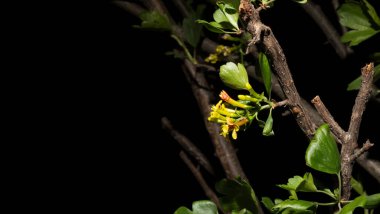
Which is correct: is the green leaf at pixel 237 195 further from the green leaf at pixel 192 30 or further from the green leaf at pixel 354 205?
the green leaf at pixel 192 30

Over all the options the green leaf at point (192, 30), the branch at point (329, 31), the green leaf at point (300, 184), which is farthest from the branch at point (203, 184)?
the green leaf at point (300, 184)

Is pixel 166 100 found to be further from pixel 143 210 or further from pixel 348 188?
pixel 348 188

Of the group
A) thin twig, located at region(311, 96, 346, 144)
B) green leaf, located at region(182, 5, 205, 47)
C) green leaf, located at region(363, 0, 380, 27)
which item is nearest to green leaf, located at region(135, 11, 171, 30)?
green leaf, located at region(182, 5, 205, 47)

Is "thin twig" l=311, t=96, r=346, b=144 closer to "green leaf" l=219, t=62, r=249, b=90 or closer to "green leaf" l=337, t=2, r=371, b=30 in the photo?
"green leaf" l=219, t=62, r=249, b=90

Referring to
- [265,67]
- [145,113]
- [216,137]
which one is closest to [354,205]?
[265,67]

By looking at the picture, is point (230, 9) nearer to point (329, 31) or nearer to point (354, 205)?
point (354, 205)

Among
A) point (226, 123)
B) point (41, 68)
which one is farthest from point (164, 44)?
point (226, 123)
